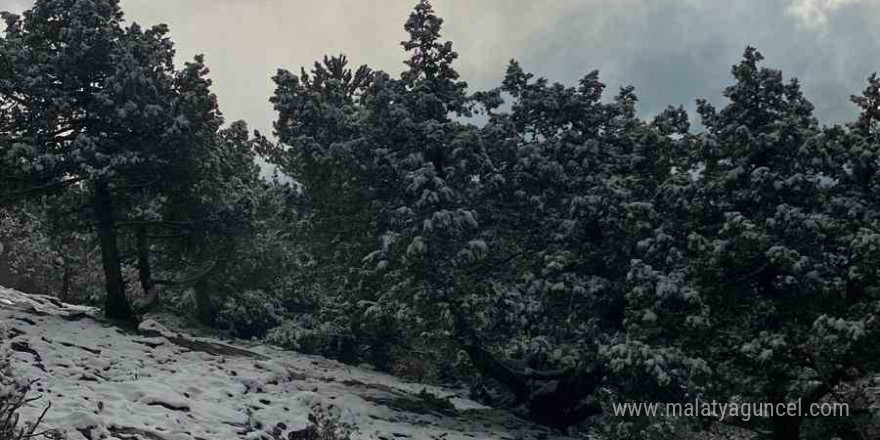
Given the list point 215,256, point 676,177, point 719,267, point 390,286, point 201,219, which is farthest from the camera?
point 215,256

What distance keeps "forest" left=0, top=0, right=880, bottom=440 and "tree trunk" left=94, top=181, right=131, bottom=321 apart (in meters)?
0.06

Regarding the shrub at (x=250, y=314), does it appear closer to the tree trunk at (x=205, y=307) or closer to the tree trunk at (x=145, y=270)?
the tree trunk at (x=205, y=307)

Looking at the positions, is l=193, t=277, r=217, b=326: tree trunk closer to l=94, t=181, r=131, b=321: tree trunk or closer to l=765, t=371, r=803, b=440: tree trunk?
l=94, t=181, r=131, b=321: tree trunk

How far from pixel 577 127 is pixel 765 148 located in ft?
17.6

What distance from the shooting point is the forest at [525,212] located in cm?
1524

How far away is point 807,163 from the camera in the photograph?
15.8 meters

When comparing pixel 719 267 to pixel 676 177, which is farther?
pixel 676 177

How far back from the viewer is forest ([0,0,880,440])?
15.2 meters

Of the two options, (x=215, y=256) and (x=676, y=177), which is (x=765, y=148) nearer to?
(x=676, y=177)

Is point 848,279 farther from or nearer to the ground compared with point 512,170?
nearer to the ground

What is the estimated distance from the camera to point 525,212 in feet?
64.1

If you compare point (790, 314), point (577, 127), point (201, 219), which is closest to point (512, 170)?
Result: point (577, 127)

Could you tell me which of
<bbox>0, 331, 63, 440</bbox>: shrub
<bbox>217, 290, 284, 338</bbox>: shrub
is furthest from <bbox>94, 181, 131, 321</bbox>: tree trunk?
<bbox>0, 331, 63, 440</bbox>: shrub

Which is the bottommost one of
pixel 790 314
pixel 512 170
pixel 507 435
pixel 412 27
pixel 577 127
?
pixel 507 435
